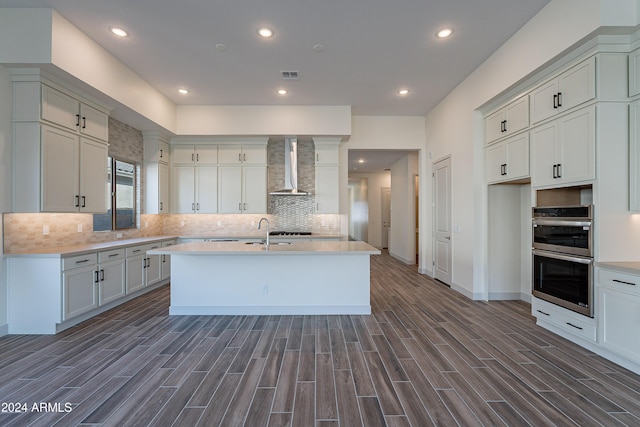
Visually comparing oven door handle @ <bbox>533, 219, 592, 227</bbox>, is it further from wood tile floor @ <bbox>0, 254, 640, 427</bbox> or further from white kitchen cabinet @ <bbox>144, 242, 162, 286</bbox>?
white kitchen cabinet @ <bbox>144, 242, 162, 286</bbox>

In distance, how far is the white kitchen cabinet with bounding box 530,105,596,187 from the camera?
268 centimetres

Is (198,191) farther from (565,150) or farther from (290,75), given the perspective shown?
(565,150)

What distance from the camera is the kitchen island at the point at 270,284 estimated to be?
3689 millimetres

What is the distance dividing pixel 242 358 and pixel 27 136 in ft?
11.1

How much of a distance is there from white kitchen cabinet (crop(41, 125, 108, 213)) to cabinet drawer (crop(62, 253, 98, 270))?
23.8 inches

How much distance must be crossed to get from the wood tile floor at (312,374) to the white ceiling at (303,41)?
349cm

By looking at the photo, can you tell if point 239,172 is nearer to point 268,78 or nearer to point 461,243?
point 268,78

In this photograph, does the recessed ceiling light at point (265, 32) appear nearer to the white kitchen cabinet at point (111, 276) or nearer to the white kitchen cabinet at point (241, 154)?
the white kitchen cabinet at point (241, 154)

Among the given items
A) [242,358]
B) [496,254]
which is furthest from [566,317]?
[242,358]

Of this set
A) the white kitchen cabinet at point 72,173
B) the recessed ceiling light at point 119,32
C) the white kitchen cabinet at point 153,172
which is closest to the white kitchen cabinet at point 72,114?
the white kitchen cabinet at point 72,173

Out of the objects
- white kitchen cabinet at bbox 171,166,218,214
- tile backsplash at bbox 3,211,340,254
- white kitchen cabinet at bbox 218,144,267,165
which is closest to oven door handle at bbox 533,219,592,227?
tile backsplash at bbox 3,211,340,254

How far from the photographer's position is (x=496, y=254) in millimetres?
4309

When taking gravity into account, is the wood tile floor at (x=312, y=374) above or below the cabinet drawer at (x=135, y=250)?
below

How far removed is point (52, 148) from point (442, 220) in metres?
6.01
